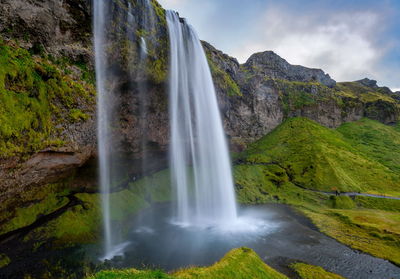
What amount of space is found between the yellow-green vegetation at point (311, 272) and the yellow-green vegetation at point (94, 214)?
24.7 meters

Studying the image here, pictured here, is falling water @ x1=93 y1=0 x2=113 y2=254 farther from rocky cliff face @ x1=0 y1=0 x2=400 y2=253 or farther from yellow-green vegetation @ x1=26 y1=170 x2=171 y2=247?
yellow-green vegetation @ x1=26 y1=170 x2=171 y2=247

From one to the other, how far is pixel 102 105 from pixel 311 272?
35.8 m

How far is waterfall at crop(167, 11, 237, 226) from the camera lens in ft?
138

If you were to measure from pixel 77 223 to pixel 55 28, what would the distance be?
27.1 m

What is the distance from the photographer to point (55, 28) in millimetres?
26344

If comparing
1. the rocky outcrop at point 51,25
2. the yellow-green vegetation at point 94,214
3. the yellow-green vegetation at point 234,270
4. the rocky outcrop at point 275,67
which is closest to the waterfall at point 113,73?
the yellow-green vegetation at point 94,214

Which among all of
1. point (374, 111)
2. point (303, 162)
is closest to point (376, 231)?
point (303, 162)

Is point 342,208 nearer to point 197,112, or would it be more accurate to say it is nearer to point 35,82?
point 197,112

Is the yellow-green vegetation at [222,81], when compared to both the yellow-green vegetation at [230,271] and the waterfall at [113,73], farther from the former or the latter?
the yellow-green vegetation at [230,271]

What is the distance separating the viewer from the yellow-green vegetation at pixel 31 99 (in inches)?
797

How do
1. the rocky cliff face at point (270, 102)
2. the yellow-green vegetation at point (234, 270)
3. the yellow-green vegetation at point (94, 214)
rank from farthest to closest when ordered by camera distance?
1. the rocky cliff face at point (270, 102)
2. the yellow-green vegetation at point (94, 214)
3. the yellow-green vegetation at point (234, 270)

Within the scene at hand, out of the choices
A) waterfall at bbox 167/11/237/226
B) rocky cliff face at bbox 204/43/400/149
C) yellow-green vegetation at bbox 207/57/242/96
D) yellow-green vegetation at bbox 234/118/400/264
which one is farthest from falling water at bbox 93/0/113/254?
rocky cliff face at bbox 204/43/400/149

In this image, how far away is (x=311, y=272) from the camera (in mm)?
19984

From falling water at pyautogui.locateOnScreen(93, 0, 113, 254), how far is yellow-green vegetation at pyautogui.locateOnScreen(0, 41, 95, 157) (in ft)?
11.9
